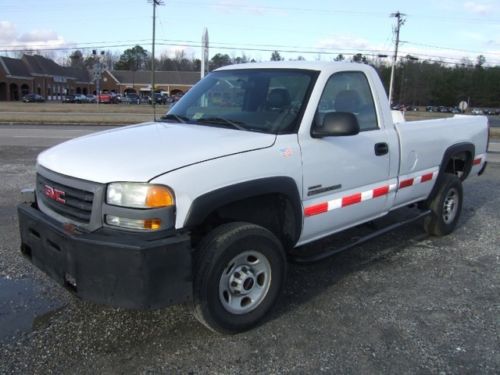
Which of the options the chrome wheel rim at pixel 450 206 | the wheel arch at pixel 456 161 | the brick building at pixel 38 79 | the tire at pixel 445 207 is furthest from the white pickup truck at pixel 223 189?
the brick building at pixel 38 79

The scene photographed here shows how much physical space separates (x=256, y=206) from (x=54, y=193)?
1474 mm

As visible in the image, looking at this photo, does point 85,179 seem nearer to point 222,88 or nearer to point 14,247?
point 222,88

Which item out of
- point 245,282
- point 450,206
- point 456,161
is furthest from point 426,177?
point 245,282

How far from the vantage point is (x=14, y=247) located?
527 cm

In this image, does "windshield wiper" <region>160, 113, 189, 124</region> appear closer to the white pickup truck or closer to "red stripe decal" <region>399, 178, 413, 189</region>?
the white pickup truck

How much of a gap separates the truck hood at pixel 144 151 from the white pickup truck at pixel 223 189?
11 millimetres

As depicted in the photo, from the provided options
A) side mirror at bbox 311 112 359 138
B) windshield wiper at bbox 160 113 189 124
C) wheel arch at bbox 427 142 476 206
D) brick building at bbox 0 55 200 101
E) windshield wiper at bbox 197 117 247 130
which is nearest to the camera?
side mirror at bbox 311 112 359 138

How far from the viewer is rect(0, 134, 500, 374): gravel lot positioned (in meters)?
3.15

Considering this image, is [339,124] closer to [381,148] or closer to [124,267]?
[381,148]

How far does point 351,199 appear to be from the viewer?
426 cm

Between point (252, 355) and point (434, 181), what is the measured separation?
3388 millimetres

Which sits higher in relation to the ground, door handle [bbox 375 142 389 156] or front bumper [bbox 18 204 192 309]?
door handle [bbox 375 142 389 156]

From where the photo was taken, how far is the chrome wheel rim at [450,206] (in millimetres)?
5929

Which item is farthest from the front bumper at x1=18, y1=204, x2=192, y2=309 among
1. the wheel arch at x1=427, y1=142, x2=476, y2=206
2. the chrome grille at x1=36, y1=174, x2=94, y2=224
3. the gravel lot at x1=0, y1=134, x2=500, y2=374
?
the wheel arch at x1=427, y1=142, x2=476, y2=206
